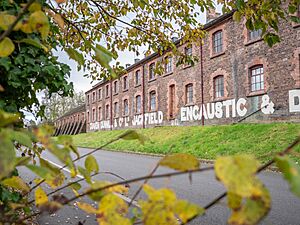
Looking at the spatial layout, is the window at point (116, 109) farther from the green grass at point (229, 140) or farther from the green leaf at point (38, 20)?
the green leaf at point (38, 20)

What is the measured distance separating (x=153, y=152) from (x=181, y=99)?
6.56m

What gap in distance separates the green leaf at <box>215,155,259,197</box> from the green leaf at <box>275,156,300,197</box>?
0.12ft

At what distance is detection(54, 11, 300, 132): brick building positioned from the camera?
52.3 ft

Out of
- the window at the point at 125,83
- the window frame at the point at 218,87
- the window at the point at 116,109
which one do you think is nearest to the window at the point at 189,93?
the window frame at the point at 218,87

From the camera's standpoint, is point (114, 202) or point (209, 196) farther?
point (209, 196)

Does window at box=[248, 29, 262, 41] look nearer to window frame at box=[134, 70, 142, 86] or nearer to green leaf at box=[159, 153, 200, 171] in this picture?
window frame at box=[134, 70, 142, 86]

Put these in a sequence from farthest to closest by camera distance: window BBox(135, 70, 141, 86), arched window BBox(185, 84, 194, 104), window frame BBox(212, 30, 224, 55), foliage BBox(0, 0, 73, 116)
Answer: window BBox(135, 70, 141, 86) → arched window BBox(185, 84, 194, 104) → window frame BBox(212, 30, 224, 55) → foliage BBox(0, 0, 73, 116)

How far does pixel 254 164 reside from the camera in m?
0.49

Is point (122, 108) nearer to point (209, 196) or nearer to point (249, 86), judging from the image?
point (249, 86)

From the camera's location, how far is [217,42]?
68.1ft

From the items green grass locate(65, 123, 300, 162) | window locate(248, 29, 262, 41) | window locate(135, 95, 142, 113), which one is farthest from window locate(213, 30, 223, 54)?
window locate(135, 95, 142, 113)

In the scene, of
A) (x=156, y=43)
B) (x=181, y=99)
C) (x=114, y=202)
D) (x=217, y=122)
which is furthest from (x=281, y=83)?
(x=114, y=202)

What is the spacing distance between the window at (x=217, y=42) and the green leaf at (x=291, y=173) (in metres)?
20.7

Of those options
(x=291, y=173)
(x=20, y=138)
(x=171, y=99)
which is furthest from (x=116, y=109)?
(x=291, y=173)
